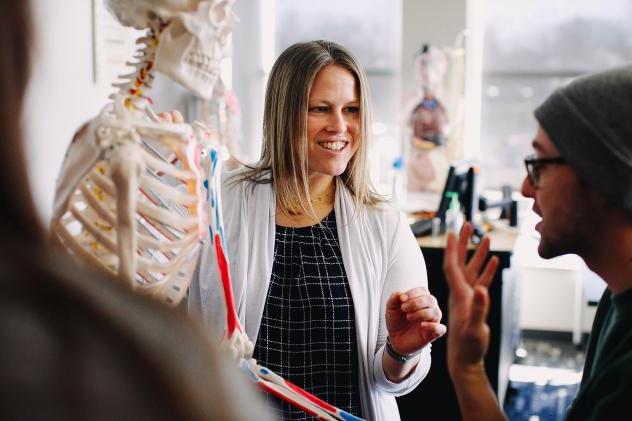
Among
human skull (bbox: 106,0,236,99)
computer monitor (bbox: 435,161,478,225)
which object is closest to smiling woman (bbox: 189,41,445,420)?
human skull (bbox: 106,0,236,99)

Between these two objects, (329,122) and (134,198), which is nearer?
(134,198)

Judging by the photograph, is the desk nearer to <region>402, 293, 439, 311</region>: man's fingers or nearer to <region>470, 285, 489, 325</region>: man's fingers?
<region>402, 293, 439, 311</region>: man's fingers

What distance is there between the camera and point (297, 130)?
1.79m

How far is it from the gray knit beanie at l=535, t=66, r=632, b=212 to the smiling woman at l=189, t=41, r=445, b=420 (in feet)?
1.53

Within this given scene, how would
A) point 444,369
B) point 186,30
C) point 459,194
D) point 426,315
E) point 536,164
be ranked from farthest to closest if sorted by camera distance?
1. point 459,194
2. point 444,369
3. point 426,315
4. point 536,164
5. point 186,30

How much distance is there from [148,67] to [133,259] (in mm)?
333

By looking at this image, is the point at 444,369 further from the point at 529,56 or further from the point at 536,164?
the point at 529,56

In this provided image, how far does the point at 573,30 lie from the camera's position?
5.33 metres

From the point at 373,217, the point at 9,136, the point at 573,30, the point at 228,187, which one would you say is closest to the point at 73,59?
the point at 228,187

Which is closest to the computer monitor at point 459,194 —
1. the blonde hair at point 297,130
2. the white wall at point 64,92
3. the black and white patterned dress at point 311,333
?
the white wall at point 64,92

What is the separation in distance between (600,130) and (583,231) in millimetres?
174

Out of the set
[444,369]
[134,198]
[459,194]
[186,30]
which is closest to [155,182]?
[134,198]

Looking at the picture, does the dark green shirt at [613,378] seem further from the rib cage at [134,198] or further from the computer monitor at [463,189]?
the computer monitor at [463,189]

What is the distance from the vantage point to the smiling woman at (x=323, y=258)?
1607mm
